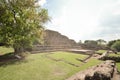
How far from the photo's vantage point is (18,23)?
15781mm

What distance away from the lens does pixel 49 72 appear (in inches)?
492

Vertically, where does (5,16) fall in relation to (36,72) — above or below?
above

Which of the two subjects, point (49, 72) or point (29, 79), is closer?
point (29, 79)

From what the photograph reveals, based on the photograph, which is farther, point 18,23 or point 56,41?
point 56,41

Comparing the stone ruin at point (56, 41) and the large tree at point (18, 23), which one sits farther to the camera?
the stone ruin at point (56, 41)

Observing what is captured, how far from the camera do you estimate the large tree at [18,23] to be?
1513cm

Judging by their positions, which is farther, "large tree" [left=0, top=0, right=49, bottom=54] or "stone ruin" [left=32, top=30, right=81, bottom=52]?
"stone ruin" [left=32, top=30, right=81, bottom=52]

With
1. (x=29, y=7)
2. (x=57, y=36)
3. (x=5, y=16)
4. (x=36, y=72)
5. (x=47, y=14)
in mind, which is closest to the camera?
(x=36, y=72)

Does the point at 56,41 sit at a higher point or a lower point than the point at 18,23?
lower

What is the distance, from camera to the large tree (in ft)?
49.6

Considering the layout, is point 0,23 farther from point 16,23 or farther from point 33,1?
point 33,1

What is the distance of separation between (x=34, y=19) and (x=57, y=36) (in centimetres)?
1832

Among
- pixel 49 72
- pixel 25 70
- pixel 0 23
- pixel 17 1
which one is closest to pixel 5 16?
pixel 0 23

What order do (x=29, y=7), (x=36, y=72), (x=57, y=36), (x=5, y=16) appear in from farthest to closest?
(x=57, y=36), (x=29, y=7), (x=5, y=16), (x=36, y=72)
